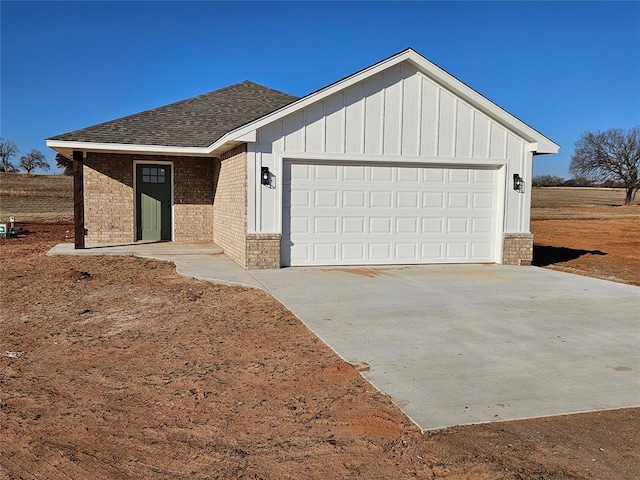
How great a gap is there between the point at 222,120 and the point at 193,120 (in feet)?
2.88

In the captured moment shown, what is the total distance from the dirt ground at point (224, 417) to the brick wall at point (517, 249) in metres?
7.33

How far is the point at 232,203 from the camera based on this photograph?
13289 mm

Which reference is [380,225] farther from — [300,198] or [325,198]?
[300,198]

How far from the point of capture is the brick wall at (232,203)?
11.9 m

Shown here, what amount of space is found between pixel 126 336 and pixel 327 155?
21.7 ft

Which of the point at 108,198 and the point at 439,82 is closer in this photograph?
the point at 439,82

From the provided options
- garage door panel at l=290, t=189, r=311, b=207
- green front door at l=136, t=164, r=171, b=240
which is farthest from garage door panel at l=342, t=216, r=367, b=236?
green front door at l=136, t=164, r=171, b=240

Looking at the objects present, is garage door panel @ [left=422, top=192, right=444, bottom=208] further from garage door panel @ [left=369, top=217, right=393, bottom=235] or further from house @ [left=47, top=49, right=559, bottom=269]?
garage door panel @ [left=369, top=217, right=393, bottom=235]

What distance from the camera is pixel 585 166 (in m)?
59.5

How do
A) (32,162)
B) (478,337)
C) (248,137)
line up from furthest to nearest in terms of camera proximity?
(32,162) < (248,137) < (478,337)

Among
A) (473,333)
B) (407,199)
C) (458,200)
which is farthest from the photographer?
(458,200)

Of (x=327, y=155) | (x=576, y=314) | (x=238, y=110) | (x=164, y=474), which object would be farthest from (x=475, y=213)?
(x=164, y=474)

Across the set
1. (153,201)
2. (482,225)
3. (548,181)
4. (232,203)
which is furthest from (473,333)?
(548,181)

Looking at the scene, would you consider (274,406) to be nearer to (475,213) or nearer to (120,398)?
(120,398)
